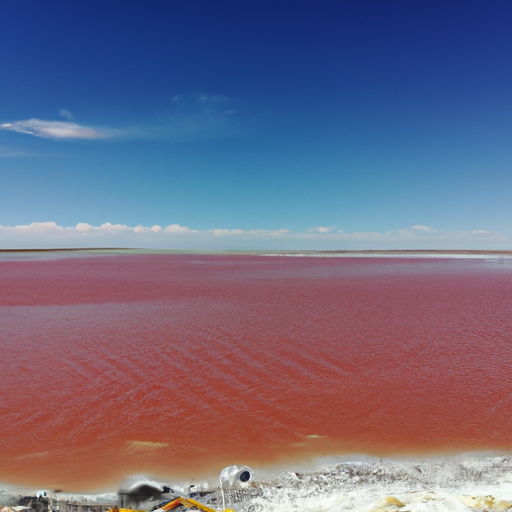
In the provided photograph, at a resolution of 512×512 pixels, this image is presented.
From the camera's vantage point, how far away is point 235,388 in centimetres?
757

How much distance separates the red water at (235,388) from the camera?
5543 mm

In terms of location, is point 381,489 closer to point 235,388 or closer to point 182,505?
point 182,505

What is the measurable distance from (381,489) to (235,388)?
3598 millimetres

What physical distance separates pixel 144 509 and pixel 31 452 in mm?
2227

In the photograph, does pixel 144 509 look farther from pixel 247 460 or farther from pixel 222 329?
pixel 222 329

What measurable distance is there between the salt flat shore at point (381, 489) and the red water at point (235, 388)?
1.38ft

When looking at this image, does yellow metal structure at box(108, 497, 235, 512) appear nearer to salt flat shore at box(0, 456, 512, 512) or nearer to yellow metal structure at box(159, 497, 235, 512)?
yellow metal structure at box(159, 497, 235, 512)

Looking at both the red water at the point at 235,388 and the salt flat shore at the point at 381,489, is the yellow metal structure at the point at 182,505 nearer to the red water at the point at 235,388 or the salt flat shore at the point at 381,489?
the salt flat shore at the point at 381,489

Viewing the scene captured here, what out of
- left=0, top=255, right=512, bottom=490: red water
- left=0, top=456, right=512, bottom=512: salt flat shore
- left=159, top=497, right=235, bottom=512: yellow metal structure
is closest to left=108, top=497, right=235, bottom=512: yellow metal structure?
left=159, top=497, right=235, bottom=512: yellow metal structure

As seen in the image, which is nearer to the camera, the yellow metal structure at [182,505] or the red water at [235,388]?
the yellow metal structure at [182,505]

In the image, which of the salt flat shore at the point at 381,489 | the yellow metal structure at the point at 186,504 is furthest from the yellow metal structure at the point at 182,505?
the salt flat shore at the point at 381,489

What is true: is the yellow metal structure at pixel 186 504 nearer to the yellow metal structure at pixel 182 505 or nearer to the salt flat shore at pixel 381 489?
the yellow metal structure at pixel 182 505

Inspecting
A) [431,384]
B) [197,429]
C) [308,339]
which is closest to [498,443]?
[431,384]

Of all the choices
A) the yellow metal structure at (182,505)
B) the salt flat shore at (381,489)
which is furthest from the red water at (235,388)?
the yellow metal structure at (182,505)
